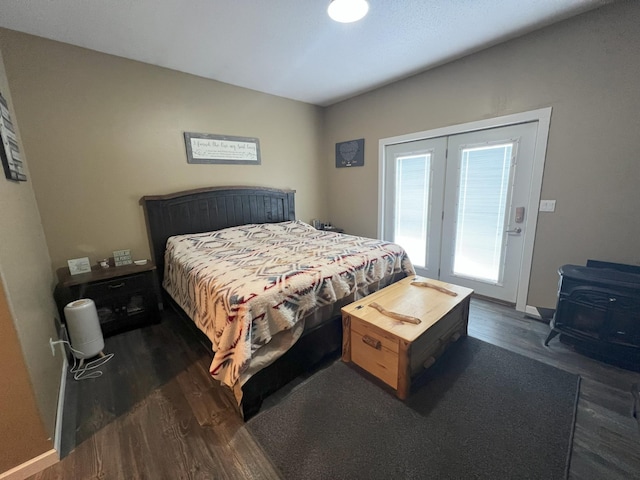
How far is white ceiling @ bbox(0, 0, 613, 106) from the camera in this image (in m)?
1.92

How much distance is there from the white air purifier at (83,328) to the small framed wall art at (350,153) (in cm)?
353

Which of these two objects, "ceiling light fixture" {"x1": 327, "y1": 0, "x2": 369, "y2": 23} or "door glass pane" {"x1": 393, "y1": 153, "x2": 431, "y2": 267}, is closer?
"ceiling light fixture" {"x1": 327, "y1": 0, "x2": 369, "y2": 23}

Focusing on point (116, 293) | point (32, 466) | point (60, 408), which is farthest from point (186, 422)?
point (116, 293)

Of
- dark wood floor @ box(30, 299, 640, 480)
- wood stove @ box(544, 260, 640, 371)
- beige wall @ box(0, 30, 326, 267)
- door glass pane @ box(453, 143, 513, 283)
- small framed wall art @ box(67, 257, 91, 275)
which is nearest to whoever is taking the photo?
dark wood floor @ box(30, 299, 640, 480)

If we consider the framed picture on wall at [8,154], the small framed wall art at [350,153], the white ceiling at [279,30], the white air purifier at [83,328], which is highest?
the white ceiling at [279,30]

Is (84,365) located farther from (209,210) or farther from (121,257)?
(209,210)

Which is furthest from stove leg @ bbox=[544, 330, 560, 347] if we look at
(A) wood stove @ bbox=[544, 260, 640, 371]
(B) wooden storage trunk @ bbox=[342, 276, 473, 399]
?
(B) wooden storage trunk @ bbox=[342, 276, 473, 399]

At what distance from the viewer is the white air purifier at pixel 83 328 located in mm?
1999

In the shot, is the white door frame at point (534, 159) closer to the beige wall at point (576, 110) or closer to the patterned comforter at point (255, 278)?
the beige wall at point (576, 110)

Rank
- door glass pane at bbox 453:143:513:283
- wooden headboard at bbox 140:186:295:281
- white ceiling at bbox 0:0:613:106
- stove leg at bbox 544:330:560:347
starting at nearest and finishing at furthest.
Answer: white ceiling at bbox 0:0:613:106
stove leg at bbox 544:330:560:347
door glass pane at bbox 453:143:513:283
wooden headboard at bbox 140:186:295:281

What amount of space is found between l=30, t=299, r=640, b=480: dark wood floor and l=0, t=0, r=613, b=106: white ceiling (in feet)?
8.73

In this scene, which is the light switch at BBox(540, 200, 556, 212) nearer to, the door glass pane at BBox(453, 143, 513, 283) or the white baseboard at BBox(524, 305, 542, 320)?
the door glass pane at BBox(453, 143, 513, 283)

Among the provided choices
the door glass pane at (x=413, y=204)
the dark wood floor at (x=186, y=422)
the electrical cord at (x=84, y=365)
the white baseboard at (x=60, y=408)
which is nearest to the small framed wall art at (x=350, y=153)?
the door glass pane at (x=413, y=204)

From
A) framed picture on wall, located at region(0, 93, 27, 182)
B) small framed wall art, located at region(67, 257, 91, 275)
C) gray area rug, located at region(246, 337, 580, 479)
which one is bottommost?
gray area rug, located at region(246, 337, 580, 479)
